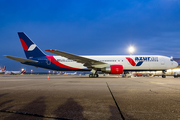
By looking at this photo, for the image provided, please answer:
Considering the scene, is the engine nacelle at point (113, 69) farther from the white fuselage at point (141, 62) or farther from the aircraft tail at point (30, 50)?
the aircraft tail at point (30, 50)

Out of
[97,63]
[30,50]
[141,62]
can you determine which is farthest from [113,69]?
[30,50]

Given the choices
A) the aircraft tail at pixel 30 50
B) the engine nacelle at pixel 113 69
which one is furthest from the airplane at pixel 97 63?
the engine nacelle at pixel 113 69

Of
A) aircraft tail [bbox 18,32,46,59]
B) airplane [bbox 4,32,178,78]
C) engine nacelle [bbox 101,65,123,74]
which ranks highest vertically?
aircraft tail [bbox 18,32,46,59]

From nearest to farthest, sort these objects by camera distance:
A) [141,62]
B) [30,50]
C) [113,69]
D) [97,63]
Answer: [113,69]
[97,63]
[141,62]
[30,50]

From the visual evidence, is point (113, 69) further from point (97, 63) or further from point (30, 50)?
point (30, 50)

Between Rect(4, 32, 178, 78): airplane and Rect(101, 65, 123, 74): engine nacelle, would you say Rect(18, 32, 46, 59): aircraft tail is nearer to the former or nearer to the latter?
Rect(4, 32, 178, 78): airplane

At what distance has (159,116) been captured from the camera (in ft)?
8.18

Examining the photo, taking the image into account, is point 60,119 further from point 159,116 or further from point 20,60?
point 20,60

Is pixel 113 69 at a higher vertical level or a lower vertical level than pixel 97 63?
lower

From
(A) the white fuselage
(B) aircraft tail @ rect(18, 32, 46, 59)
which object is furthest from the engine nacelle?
(B) aircraft tail @ rect(18, 32, 46, 59)

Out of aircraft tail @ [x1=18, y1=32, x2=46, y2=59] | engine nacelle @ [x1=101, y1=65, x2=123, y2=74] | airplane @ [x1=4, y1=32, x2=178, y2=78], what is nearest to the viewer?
engine nacelle @ [x1=101, y1=65, x2=123, y2=74]

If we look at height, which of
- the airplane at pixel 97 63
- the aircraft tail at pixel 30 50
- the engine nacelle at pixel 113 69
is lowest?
the engine nacelle at pixel 113 69

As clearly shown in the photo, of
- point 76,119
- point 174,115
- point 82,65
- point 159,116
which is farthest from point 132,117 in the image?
point 82,65

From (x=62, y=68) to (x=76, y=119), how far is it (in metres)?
18.5
